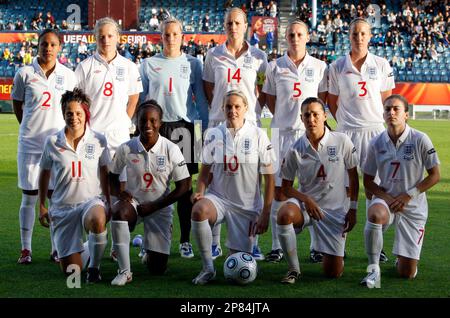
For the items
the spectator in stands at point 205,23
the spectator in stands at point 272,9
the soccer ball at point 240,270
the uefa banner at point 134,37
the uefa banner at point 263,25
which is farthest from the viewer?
the spectator in stands at point 205,23

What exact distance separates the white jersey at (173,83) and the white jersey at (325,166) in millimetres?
1437

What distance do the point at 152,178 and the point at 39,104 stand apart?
1393 millimetres

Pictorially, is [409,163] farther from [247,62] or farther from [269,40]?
[269,40]

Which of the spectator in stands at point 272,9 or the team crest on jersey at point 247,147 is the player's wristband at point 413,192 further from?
the spectator in stands at point 272,9

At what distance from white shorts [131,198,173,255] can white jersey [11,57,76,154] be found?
130 centimetres

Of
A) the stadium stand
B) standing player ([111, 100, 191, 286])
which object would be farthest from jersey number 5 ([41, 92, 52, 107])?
the stadium stand

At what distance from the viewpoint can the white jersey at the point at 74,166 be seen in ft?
20.7

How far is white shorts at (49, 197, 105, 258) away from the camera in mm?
6262

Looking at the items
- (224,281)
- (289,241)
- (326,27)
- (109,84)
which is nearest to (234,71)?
(109,84)

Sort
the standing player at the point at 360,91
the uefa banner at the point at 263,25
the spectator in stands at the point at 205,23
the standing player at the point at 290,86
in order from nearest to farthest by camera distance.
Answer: the standing player at the point at 290,86
the standing player at the point at 360,91
the uefa banner at the point at 263,25
the spectator in stands at the point at 205,23

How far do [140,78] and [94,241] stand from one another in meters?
1.94

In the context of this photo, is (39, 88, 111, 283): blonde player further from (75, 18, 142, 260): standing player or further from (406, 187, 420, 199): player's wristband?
(406, 187, 420, 199): player's wristband

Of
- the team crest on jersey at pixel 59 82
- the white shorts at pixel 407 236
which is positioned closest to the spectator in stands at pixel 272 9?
the team crest on jersey at pixel 59 82

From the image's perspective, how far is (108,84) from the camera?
7.29 metres
